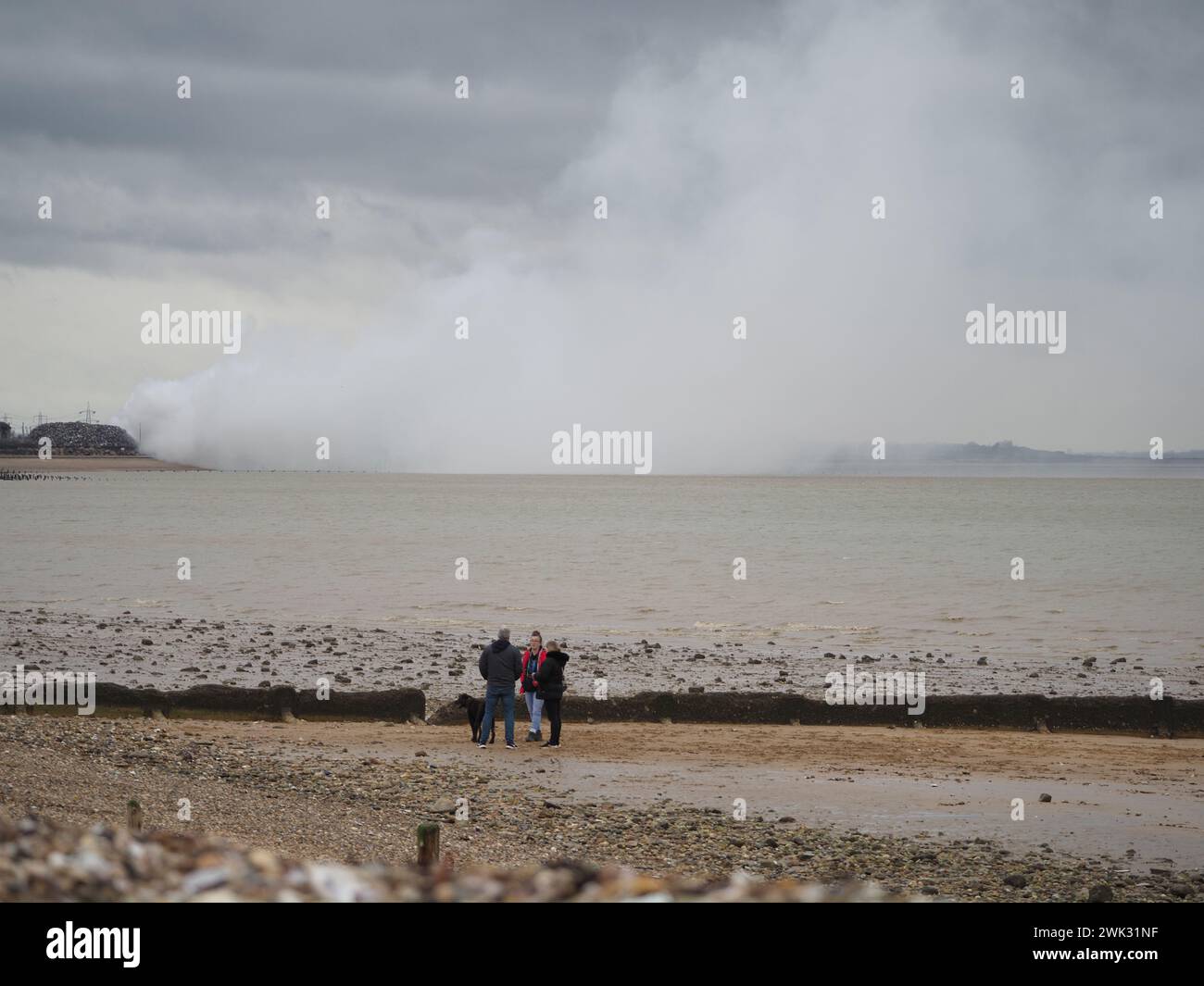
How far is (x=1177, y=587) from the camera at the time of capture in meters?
55.0

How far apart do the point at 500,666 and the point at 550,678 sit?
2.89 feet

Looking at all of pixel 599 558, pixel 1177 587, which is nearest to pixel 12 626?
pixel 599 558

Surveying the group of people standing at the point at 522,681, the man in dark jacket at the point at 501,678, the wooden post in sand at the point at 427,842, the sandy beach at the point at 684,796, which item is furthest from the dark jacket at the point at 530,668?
the wooden post in sand at the point at 427,842

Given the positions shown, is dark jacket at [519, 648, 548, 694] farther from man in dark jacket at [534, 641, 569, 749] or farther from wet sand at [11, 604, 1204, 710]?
wet sand at [11, 604, 1204, 710]

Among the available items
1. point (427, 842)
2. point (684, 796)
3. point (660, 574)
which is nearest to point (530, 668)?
point (684, 796)

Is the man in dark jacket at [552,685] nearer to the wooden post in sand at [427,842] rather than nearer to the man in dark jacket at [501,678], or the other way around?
the man in dark jacket at [501,678]

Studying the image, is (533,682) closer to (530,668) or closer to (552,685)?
(530,668)

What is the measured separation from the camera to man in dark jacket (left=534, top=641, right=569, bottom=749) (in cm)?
1831

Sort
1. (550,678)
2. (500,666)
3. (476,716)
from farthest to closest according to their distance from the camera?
1. (476,716)
2. (550,678)
3. (500,666)

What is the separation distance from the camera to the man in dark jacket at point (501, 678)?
18.0m

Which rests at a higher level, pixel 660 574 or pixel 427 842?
pixel 660 574

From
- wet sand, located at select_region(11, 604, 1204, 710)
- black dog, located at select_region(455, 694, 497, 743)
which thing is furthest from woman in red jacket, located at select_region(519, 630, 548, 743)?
wet sand, located at select_region(11, 604, 1204, 710)

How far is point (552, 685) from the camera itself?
60.4 ft

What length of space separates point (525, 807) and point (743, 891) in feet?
32.1
